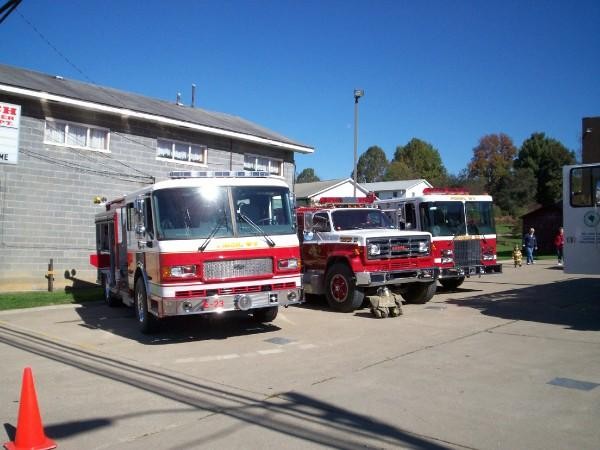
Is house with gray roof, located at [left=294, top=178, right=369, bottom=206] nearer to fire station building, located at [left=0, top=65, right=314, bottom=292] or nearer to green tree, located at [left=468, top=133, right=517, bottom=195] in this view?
fire station building, located at [left=0, top=65, right=314, bottom=292]

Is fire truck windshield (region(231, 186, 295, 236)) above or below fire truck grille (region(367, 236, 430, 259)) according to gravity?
above

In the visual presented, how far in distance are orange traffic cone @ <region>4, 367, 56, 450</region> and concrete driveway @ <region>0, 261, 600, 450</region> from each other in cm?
24

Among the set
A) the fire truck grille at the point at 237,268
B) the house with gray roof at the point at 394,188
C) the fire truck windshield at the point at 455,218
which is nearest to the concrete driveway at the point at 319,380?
the fire truck grille at the point at 237,268

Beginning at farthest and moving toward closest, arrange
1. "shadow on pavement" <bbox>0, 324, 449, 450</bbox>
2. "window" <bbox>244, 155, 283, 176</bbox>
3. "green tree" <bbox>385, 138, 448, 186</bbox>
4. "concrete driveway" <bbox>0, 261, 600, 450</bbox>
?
1. "green tree" <bbox>385, 138, 448, 186</bbox>
2. "window" <bbox>244, 155, 283, 176</bbox>
3. "concrete driveway" <bbox>0, 261, 600, 450</bbox>
4. "shadow on pavement" <bbox>0, 324, 449, 450</bbox>

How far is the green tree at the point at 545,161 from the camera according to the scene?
210 ft

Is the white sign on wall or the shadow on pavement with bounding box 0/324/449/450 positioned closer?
the shadow on pavement with bounding box 0/324/449/450

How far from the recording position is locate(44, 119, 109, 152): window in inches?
655

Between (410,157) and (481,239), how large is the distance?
296ft

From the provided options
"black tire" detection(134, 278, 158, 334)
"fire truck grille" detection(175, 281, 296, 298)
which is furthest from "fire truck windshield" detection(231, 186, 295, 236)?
"black tire" detection(134, 278, 158, 334)

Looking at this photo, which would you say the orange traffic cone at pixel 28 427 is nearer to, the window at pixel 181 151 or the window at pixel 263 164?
the window at pixel 181 151

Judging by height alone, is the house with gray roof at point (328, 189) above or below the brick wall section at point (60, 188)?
above

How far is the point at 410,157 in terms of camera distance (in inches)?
4050

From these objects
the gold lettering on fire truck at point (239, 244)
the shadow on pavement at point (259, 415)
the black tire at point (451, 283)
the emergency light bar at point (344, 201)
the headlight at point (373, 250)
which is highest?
the emergency light bar at point (344, 201)

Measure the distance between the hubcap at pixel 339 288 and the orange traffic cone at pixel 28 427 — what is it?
7.96 m
